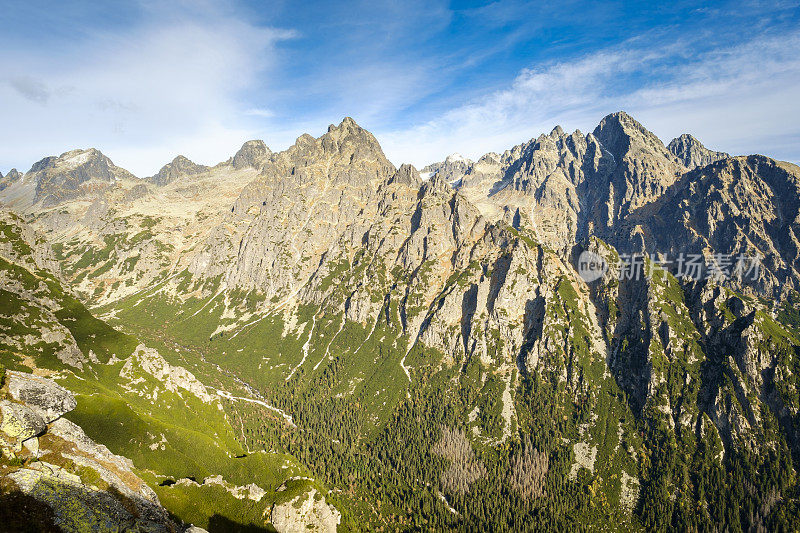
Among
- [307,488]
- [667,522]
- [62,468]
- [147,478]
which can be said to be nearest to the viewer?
[62,468]

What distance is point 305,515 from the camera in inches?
4469

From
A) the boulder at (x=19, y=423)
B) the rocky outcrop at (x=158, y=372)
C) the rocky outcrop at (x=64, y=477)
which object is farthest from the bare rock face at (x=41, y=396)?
the rocky outcrop at (x=158, y=372)

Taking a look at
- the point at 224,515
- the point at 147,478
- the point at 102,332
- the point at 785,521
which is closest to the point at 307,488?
the point at 224,515

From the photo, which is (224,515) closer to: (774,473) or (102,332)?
(102,332)

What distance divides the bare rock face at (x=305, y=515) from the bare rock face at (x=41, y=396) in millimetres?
64138

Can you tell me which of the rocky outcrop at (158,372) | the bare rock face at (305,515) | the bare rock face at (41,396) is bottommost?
the bare rock face at (305,515)

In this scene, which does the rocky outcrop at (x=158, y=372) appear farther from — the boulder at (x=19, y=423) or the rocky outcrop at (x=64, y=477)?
the boulder at (x=19, y=423)

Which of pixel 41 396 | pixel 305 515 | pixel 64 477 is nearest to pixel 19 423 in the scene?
pixel 64 477

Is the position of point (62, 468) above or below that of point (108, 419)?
above

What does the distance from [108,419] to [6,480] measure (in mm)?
78287

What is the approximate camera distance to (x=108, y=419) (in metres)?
112

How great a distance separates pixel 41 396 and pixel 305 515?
Result: 78345 millimetres

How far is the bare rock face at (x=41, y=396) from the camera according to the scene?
250 ft

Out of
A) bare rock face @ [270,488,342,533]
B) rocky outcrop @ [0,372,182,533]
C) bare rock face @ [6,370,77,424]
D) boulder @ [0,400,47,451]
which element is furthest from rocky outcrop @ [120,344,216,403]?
boulder @ [0,400,47,451]
